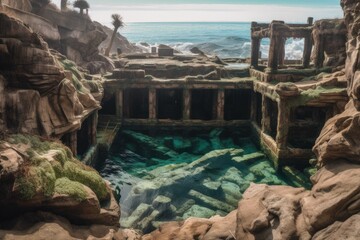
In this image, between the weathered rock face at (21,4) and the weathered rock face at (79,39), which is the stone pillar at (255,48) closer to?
the weathered rock face at (79,39)

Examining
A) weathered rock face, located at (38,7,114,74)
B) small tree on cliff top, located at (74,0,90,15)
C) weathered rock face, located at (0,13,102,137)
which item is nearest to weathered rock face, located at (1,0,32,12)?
weathered rock face, located at (38,7,114,74)

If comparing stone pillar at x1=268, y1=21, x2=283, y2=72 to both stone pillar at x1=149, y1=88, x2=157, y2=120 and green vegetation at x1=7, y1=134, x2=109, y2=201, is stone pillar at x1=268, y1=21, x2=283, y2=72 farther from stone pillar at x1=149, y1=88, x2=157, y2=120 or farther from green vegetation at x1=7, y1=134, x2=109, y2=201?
green vegetation at x1=7, y1=134, x2=109, y2=201

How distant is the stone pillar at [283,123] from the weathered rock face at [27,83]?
12780mm

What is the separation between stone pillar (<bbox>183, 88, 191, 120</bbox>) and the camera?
2939 cm

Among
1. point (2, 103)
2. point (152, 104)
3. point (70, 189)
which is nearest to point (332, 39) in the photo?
point (152, 104)

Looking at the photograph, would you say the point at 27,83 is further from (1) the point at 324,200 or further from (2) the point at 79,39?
(2) the point at 79,39

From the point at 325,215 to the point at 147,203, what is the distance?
10652 millimetres

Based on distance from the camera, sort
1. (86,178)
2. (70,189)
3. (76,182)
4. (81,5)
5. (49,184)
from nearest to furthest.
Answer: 1. (49,184)
2. (70,189)
3. (76,182)
4. (86,178)
5. (81,5)

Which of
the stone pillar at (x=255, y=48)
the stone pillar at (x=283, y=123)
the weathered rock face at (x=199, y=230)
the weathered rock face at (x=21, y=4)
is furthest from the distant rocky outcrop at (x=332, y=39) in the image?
the weathered rock face at (x=21, y=4)

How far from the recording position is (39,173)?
9.48 meters

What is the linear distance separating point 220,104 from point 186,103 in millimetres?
2994

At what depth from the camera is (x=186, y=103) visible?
29484 mm

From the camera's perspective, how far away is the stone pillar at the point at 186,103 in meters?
29.4

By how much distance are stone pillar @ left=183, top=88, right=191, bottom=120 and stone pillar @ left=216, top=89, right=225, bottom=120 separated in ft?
8.32
